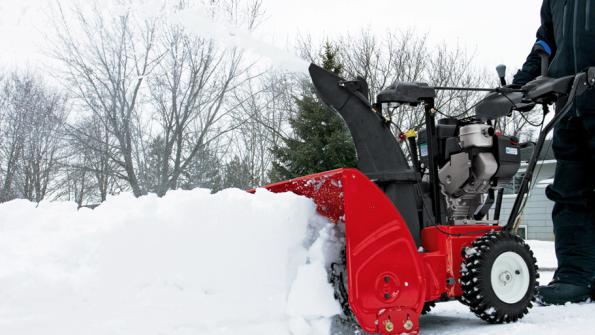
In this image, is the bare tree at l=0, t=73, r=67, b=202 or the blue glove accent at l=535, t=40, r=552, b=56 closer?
the blue glove accent at l=535, t=40, r=552, b=56

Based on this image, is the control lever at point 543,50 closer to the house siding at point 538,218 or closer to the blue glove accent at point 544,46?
the blue glove accent at point 544,46

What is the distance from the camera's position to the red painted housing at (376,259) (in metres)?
2.79

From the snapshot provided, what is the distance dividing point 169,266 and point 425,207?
5.24 feet

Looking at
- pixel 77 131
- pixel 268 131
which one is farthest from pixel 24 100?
pixel 268 131

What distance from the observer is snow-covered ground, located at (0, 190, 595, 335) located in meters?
2.24

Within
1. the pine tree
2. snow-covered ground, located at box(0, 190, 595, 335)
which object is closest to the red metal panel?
snow-covered ground, located at box(0, 190, 595, 335)

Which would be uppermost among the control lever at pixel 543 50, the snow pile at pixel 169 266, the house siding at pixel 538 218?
the control lever at pixel 543 50

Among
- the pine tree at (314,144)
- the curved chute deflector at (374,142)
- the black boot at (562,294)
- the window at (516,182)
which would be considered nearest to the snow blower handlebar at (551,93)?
the window at (516,182)

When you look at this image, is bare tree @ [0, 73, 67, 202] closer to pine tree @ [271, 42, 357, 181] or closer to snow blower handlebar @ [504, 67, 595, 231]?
pine tree @ [271, 42, 357, 181]

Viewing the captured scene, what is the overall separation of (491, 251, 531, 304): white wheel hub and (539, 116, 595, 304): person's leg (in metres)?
1.21

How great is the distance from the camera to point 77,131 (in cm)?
1306

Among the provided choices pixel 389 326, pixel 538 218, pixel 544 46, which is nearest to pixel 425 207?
pixel 389 326

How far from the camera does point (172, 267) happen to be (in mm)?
2535

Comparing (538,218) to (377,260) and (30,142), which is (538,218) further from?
(377,260)
